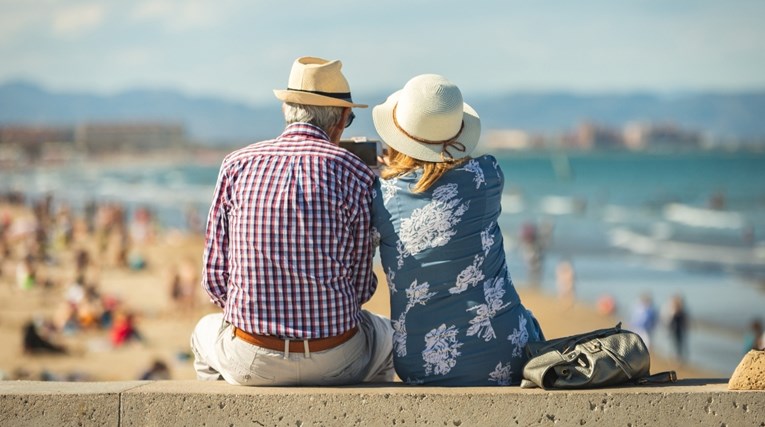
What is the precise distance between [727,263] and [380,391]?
24.4m

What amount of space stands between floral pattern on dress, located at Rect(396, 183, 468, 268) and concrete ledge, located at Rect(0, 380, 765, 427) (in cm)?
44

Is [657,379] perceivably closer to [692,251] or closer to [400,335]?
[400,335]

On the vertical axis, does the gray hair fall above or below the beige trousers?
above

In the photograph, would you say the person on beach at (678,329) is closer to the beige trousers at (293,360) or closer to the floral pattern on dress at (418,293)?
the beige trousers at (293,360)

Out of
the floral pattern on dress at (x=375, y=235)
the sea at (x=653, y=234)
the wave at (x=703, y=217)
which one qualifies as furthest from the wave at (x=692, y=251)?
the floral pattern on dress at (x=375, y=235)

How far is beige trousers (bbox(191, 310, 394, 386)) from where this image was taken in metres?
3.01

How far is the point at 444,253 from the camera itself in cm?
301

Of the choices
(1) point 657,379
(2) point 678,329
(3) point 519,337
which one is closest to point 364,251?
(3) point 519,337

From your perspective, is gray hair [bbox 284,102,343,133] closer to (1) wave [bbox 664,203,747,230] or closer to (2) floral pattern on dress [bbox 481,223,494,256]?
(2) floral pattern on dress [bbox 481,223,494,256]

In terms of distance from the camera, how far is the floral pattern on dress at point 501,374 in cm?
306

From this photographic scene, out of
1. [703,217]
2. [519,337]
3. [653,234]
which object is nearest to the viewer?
[519,337]

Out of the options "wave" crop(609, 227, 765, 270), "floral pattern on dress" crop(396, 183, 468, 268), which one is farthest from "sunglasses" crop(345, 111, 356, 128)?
"wave" crop(609, 227, 765, 270)

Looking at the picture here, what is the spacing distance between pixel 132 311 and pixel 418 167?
49.6 feet

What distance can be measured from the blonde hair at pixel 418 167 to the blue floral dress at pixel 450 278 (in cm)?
2
